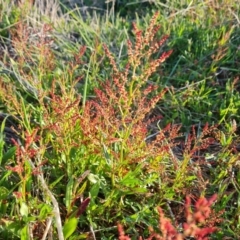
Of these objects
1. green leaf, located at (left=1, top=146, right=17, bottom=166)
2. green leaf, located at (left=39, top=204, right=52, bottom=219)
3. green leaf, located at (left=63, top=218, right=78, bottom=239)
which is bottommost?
green leaf, located at (left=63, top=218, right=78, bottom=239)

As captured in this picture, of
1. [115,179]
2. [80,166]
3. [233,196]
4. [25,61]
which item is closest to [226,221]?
[233,196]

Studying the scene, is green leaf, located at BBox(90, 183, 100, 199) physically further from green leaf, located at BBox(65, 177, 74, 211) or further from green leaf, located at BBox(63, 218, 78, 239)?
green leaf, located at BBox(63, 218, 78, 239)

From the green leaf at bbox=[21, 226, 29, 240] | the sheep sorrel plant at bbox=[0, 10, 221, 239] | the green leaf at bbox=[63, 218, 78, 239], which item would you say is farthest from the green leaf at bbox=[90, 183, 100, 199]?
the green leaf at bbox=[21, 226, 29, 240]

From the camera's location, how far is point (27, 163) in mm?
1711

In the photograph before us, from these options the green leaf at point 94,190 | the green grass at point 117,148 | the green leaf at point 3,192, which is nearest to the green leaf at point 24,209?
the green grass at point 117,148

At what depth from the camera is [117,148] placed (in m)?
1.88

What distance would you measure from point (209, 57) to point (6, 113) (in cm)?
116

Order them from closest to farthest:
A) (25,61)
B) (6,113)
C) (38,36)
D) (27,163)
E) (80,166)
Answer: (27,163)
(80,166)
(6,113)
(25,61)
(38,36)

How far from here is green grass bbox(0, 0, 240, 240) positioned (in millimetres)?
1666

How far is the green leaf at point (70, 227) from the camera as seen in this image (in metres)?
1.55

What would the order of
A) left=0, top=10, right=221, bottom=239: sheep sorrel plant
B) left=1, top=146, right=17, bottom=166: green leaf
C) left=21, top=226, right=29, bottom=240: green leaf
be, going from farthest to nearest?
left=1, top=146, right=17, bottom=166: green leaf, left=0, top=10, right=221, bottom=239: sheep sorrel plant, left=21, top=226, right=29, bottom=240: green leaf

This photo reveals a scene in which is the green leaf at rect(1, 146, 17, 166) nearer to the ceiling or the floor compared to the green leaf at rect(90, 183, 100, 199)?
nearer to the ceiling

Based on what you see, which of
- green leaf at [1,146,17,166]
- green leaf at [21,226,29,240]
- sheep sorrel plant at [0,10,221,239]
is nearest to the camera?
green leaf at [21,226,29,240]

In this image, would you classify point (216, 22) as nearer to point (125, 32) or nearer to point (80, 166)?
point (125, 32)
